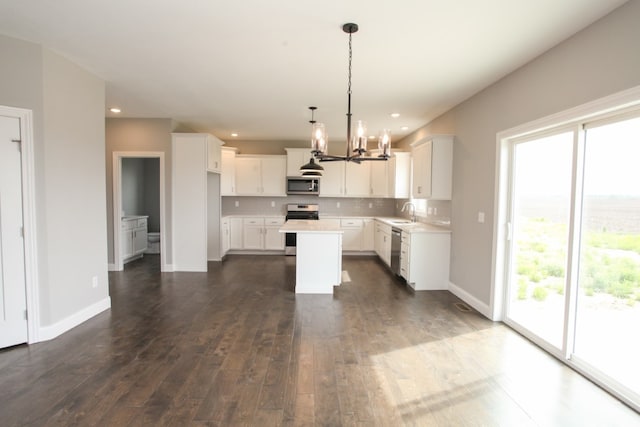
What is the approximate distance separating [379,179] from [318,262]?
11.1ft

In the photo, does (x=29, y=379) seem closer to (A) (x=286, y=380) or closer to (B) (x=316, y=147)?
(A) (x=286, y=380)

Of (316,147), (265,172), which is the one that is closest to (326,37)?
(316,147)

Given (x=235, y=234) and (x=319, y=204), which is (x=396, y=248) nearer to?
(x=319, y=204)

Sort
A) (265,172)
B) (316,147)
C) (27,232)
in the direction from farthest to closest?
1. (265,172)
2. (316,147)
3. (27,232)

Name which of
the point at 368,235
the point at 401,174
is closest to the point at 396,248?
the point at 368,235

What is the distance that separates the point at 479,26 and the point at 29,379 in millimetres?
4277

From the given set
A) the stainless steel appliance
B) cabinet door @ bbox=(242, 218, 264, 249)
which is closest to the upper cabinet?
the stainless steel appliance


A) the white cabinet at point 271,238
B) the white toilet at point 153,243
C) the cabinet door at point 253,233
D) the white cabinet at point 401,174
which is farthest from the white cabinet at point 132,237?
the white cabinet at point 401,174

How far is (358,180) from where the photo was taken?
7.20m

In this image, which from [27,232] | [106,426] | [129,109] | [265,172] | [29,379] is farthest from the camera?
[265,172]

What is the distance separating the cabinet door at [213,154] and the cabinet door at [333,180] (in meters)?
2.31

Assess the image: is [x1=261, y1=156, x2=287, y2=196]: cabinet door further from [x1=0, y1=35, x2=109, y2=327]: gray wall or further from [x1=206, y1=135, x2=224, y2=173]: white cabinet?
[x1=0, y1=35, x2=109, y2=327]: gray wall

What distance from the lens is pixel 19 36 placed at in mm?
2697

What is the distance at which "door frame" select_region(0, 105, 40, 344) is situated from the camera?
2.79m
